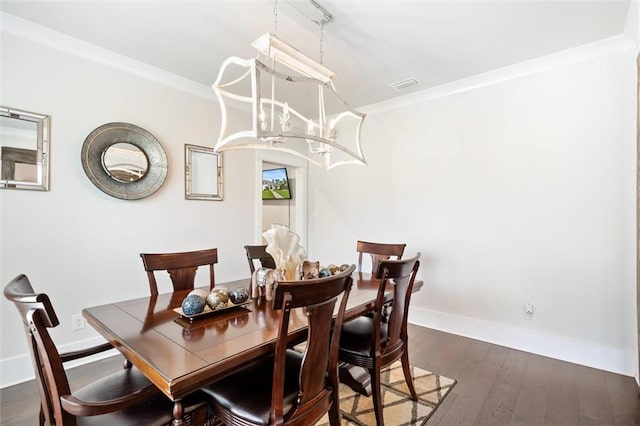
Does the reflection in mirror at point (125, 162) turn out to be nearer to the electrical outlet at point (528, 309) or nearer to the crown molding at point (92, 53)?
the crown molding at point (92, 53)

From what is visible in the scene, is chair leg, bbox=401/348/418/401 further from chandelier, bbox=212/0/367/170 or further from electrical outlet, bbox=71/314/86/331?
electrical outlet, bbox=71/314/86/331

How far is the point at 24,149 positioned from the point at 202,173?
146 cm

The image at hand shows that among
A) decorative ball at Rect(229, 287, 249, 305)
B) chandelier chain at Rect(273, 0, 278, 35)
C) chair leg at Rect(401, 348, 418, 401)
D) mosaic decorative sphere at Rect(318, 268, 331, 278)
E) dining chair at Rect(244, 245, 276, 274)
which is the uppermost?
chandelier chain at Rect(273, 0, 278, 35)

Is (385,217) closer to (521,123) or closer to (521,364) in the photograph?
(521,123)

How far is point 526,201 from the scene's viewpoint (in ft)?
9.48

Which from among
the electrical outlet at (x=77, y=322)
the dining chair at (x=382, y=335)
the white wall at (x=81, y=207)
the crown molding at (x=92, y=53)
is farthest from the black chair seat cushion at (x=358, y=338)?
the crown molding at (x=92, y=53)

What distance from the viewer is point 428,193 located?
3.53 meters

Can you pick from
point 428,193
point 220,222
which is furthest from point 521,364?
point 220,222

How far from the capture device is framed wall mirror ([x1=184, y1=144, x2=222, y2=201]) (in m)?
3.29

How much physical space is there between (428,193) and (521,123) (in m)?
1.12

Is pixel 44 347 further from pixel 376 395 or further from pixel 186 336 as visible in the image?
pixel 376 395

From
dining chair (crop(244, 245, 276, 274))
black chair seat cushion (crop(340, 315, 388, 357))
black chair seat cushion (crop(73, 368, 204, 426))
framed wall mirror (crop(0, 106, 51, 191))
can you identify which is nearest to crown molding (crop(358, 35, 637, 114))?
dining chair (crop(244, 245, 276, 274))

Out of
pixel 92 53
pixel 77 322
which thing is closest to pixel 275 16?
pixel 92 53

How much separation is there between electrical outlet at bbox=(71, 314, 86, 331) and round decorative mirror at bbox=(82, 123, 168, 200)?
3.55 feet
